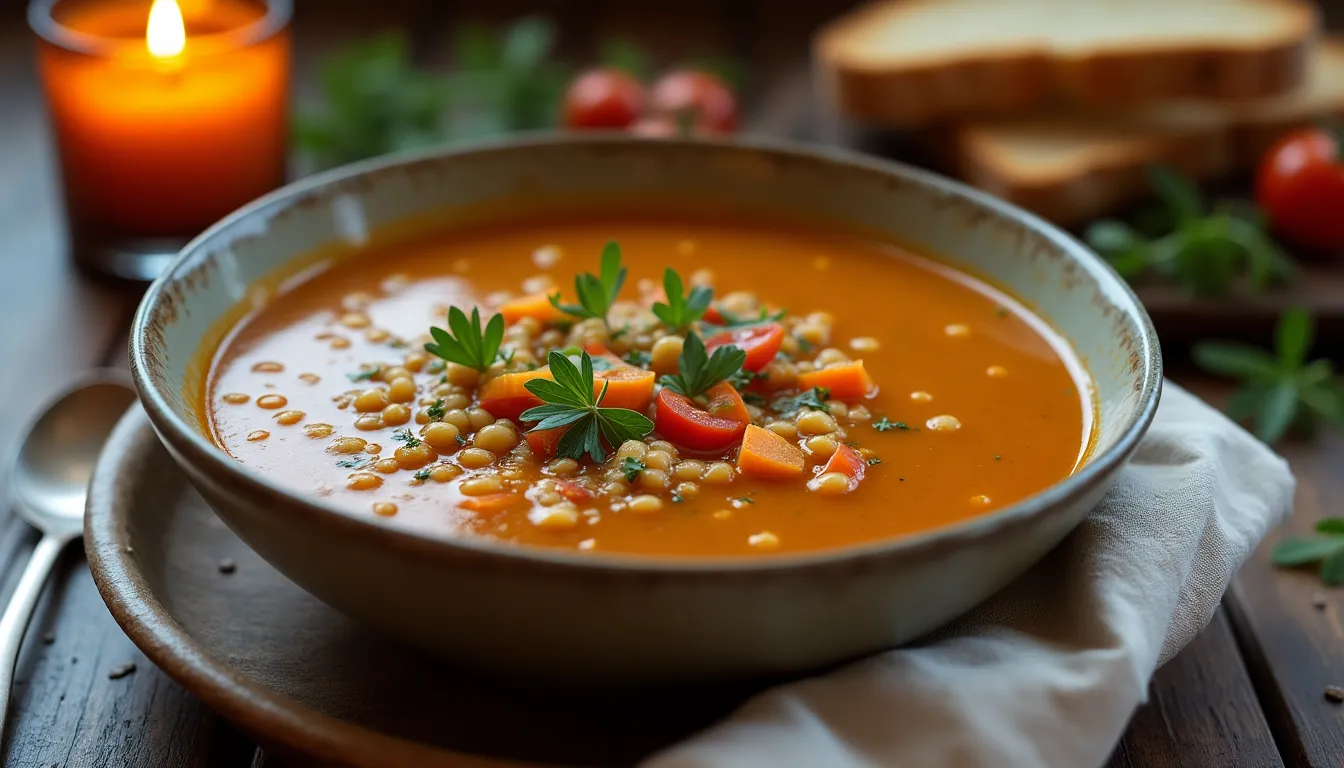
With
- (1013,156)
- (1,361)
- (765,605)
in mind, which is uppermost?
(765,605)

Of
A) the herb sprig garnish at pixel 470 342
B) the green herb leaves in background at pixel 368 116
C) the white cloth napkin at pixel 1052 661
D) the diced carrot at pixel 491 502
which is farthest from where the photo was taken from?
the green herb leaves in background at pixel 368 116

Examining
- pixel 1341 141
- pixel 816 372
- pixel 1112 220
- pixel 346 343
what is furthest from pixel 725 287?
pixel 1341 141

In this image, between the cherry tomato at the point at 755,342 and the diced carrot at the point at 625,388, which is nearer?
the diced carrot at the point at 625,388

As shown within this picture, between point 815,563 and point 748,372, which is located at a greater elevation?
point 815,563

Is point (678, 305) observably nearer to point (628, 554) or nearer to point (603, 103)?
point (628, 554)

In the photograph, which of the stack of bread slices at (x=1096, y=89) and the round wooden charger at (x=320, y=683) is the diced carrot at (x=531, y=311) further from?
the stack of bread slices at (x=1096, y=89)

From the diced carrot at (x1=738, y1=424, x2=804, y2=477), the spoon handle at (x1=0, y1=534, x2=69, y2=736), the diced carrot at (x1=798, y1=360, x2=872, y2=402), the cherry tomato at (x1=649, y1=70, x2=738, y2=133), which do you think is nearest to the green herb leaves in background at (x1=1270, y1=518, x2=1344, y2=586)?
the diced carrot at (x1=798, y1=360, x2=872, y2=402)

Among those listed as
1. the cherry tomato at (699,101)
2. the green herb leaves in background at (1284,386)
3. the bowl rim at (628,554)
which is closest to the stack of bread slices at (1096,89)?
the cherry tomato at (699,101)

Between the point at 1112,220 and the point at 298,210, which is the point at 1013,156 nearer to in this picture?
the point at 1112,220
